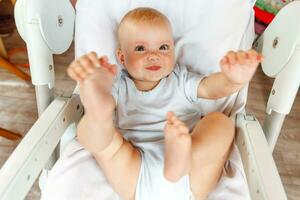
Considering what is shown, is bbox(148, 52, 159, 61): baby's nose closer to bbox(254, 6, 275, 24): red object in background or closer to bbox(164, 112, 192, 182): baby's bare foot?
bbox(164, 112, 192, 182): baby's bare foot

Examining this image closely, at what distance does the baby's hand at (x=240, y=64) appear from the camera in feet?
2.38

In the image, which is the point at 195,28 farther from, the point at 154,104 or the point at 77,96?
the point at 77,96

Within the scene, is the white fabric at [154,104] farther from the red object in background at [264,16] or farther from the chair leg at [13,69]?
the chair leg at [13,69]

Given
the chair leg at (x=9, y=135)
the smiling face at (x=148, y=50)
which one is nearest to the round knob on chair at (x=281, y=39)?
the smiling face at (x=148, y=50)

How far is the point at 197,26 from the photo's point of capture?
1.00 m

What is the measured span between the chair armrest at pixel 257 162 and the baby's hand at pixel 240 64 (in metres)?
0.13

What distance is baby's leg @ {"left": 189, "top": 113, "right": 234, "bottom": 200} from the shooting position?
77 cm

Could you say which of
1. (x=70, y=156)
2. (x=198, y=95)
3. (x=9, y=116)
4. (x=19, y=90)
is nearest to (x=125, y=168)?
(x=70, y=156)

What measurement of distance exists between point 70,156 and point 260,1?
3.61ft

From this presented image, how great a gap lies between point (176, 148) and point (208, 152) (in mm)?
127

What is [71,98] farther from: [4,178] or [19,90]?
[19,90]

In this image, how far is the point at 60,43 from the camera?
3.03ft


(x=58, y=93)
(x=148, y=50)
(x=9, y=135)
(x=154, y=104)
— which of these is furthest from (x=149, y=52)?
(x=58, y=93)

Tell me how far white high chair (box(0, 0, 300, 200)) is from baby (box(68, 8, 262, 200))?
2.8 inches
